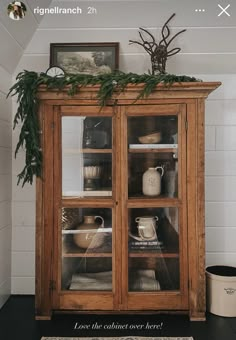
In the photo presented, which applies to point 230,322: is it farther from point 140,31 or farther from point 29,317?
point 140,31

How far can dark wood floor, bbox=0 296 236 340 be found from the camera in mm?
1550

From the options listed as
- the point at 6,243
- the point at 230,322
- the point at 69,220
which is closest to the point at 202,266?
the point at 230,322

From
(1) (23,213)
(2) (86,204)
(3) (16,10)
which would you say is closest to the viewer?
(3) (16,10)

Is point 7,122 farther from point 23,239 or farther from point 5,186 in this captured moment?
point 23,239

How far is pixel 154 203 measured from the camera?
66.8 inches

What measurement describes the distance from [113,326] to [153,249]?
46 centimetres

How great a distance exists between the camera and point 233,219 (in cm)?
205

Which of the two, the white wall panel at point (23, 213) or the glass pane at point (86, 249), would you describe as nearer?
the glass pane at point (86, 249)

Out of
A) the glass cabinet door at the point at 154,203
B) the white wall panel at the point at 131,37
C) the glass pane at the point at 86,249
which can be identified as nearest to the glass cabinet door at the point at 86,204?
the glass pane at the point at 86,249

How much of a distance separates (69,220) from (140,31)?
1.24 meters

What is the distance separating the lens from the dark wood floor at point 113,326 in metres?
1.55

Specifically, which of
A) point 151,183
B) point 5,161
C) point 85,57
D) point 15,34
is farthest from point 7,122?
point 151,183

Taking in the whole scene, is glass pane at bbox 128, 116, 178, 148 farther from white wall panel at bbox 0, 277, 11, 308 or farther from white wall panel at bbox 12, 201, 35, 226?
white wall panel at bbox 0, 277, 11, 308
